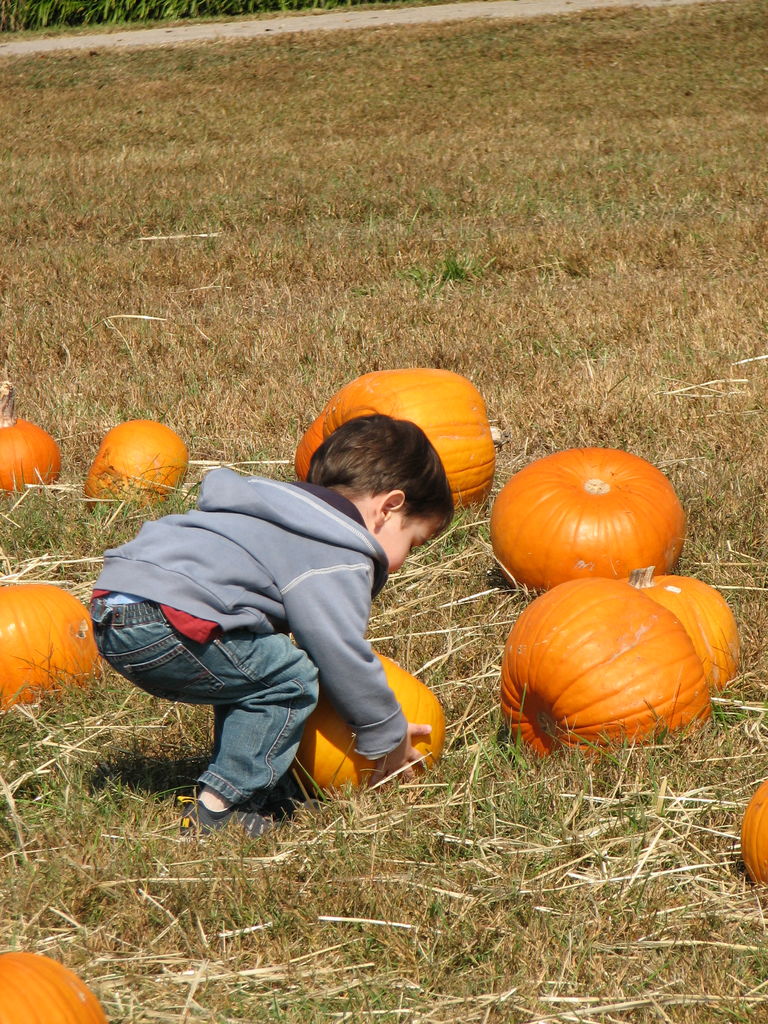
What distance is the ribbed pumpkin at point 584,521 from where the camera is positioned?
416 centimetres

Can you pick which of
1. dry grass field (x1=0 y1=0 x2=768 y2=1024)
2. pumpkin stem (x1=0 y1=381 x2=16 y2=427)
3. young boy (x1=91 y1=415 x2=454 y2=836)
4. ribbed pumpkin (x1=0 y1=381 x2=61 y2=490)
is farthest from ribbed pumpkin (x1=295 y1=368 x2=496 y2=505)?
young boy (x1=91 y1=415 x2=454 y2=836)

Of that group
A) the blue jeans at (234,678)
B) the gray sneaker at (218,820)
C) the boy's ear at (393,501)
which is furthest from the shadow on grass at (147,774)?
the boy's ear at (393,501)

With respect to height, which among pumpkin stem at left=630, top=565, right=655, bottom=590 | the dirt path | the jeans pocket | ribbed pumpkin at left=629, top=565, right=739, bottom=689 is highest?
the jeans pocket

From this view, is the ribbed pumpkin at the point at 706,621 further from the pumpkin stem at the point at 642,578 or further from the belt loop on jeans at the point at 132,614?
the belt loop on jeans at the point at 132,614

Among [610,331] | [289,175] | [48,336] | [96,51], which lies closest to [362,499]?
[610,331]

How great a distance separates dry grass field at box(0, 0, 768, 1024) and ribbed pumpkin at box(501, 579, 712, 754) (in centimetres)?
11

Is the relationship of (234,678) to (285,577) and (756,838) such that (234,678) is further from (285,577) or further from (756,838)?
(756,838)

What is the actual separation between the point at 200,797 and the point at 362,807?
44 centimetres

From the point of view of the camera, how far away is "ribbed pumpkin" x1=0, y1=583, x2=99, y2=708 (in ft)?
12.5

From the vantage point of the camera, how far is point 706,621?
3.71 meters

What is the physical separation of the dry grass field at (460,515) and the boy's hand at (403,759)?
0.25 ft

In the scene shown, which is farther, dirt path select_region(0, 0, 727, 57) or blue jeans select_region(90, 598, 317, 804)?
dirt path select_region(0, 0, 727, 57)

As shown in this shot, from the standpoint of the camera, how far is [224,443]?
5918mm

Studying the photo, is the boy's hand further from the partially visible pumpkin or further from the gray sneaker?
the partially visible pumpkin
